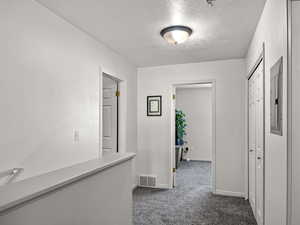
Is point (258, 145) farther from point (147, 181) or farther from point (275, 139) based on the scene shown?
point (147, 181)

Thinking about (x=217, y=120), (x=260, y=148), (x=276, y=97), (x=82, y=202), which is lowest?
(x=82, y=202)

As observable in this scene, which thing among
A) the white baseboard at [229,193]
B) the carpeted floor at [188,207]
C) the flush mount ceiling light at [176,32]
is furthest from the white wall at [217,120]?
the flush mount ceiling light at [176,32]

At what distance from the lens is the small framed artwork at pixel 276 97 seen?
1.56m


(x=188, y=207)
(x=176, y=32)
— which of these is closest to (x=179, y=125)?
(x=188, y=207)

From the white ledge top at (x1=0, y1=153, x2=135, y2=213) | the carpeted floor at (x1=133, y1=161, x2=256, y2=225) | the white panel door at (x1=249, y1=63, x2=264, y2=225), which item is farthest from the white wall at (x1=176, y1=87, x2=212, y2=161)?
the white ledge top at (x1=0, y1=153, x2=135, y2=213)

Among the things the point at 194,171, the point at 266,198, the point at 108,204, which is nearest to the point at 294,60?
the point at 266,198

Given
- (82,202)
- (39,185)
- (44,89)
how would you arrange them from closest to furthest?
(39,185) → (82,202) → (44,89)

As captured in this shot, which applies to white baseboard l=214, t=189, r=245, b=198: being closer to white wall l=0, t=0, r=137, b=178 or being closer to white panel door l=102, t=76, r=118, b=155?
white panel door l=102, t=76, r=118, b=155

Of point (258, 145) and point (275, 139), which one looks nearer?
point (275, 139)

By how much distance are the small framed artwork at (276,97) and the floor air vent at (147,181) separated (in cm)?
300

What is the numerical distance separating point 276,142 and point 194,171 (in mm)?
4168

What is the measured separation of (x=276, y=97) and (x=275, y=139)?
0.35 m

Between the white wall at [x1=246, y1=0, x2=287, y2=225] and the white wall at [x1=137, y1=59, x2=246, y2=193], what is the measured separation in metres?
1.68

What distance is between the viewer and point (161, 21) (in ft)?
8.14
